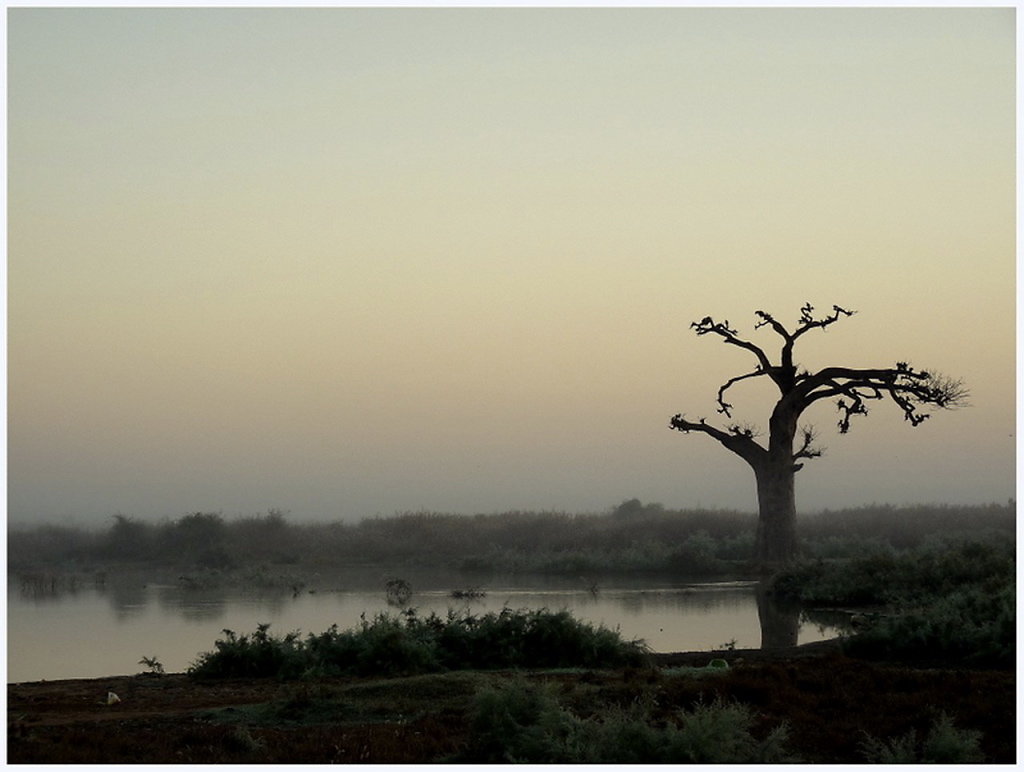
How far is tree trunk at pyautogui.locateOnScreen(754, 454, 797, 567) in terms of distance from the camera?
2133 centimetres

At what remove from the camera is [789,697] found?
8.88 metres

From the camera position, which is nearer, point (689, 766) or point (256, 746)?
point (689, 766)

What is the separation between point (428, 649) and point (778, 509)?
1119cm

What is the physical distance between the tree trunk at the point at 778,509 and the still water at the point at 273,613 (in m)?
1.43

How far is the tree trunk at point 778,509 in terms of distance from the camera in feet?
70.0

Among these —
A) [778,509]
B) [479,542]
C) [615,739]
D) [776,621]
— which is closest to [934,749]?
[615,739]

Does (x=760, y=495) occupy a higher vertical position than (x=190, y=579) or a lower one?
higher

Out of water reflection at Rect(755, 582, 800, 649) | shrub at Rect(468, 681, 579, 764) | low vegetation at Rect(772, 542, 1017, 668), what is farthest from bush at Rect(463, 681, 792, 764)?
water reflection at Rect(755, 582, 800, 649)

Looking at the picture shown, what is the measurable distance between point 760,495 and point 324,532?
13.1m

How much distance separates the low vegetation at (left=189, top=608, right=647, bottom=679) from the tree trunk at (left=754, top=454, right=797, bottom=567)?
9.96 meters

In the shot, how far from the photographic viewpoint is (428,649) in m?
11.5

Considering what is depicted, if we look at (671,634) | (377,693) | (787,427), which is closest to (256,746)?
(377,693)

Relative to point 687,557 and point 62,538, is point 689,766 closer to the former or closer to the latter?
point 687,557

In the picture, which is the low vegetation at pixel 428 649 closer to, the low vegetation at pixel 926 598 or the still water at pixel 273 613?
the still water at pixel 273 613
